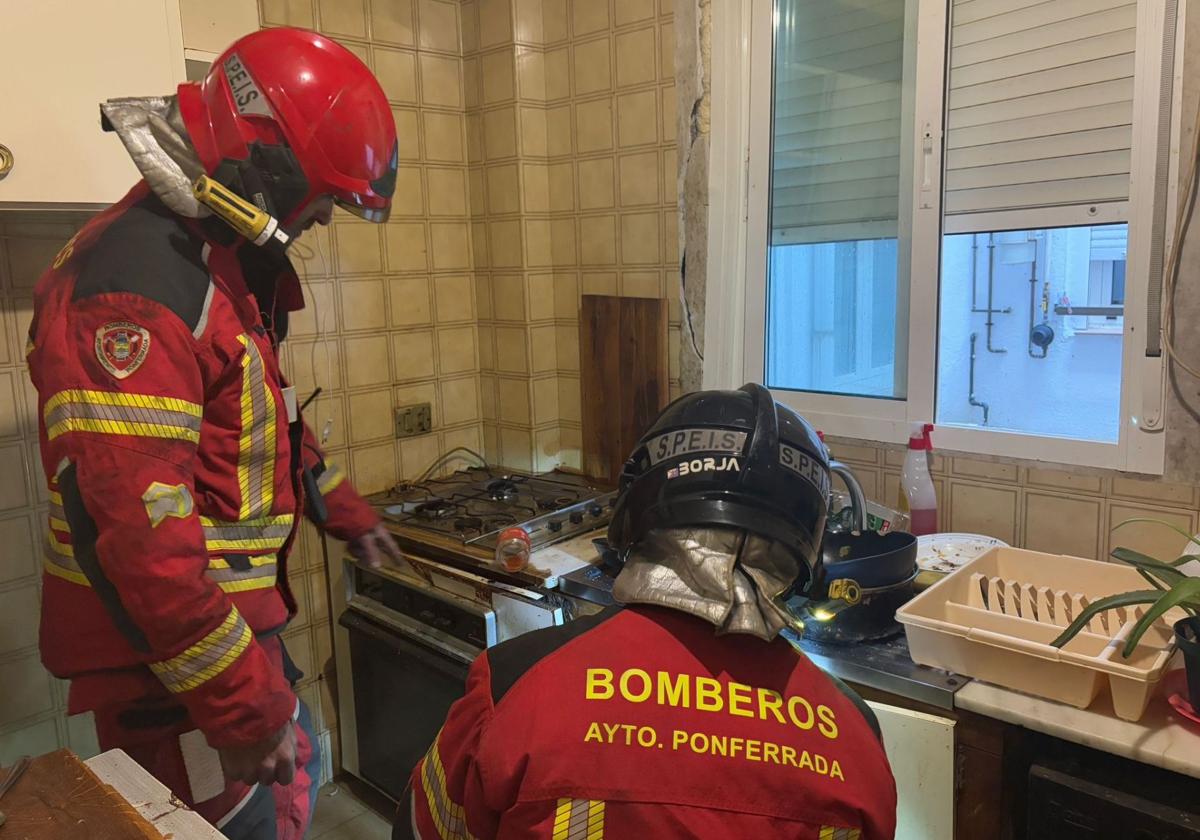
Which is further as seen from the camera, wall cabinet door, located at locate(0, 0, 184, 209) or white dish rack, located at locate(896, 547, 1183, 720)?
wall cabinet door, located at locate(0, 0, 184, 209)

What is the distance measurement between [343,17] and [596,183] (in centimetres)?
79

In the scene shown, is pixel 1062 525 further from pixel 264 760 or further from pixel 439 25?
pixel 439 25

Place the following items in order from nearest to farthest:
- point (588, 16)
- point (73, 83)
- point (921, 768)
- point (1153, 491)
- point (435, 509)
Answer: point (921, 768) → point (73, 83) → point (1153, 491) → point (435, 509) → point (588, 16)

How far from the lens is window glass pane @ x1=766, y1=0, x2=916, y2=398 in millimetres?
2021

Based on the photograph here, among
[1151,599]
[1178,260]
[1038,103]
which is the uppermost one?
[1038,103]

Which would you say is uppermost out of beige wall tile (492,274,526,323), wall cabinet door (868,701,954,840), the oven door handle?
beige wall tile (492,274,526,323)

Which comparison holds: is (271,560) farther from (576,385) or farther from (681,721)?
(576,385)

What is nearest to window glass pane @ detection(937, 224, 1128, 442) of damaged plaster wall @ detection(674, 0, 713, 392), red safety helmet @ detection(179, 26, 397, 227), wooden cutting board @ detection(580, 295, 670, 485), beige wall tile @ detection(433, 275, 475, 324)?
damaged plaster wall @ detection(674, 0, 713, 392)

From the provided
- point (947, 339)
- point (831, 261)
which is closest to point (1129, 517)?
point (947, 339)

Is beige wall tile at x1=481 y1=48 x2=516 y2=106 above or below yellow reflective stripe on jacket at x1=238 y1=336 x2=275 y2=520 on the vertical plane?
above

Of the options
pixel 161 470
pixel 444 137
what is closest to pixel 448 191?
pixel 444 137

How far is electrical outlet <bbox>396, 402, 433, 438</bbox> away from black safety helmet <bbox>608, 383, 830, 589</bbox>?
1.71 meters

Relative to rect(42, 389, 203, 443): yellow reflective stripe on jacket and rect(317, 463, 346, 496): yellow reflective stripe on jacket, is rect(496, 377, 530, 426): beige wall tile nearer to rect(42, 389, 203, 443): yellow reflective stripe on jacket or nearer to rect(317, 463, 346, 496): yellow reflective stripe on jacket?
rect(317, 463, 346, 496): yellow reflective stripe on jacket

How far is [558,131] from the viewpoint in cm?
254
